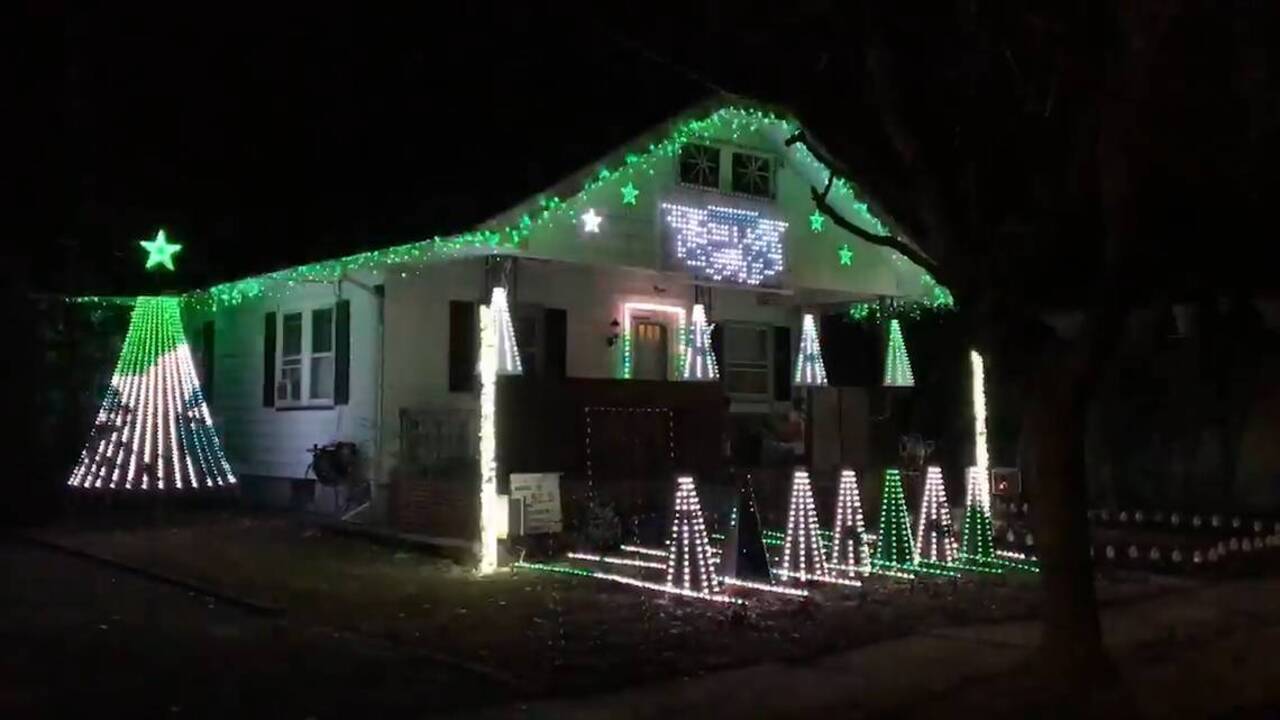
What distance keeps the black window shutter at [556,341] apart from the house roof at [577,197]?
9.72 ft

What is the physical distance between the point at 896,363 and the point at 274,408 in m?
10.2

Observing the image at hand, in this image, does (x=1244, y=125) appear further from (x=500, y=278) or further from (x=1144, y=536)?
(x=500, y=278)

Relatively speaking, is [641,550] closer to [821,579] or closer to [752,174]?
[821,579]

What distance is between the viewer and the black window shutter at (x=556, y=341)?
1781 centimetres

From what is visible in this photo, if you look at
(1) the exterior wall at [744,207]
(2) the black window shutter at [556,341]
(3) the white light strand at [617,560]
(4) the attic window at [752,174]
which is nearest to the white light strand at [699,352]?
(1) the exterior wall at [744,207]

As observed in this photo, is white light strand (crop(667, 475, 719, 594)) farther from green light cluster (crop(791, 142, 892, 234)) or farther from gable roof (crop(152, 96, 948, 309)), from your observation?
green light cluster (crop(791, 142, 892, 234))

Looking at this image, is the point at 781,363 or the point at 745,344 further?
the point at 781,363

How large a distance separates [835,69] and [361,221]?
28.3 feet

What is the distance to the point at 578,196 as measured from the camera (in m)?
14.0

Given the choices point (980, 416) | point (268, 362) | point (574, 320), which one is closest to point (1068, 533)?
point (980, 416)

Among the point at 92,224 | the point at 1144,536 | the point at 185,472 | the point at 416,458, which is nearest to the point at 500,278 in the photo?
the point at 416,458

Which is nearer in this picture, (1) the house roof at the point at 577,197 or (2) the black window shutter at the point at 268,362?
(1) the house roof at the point at 577,197

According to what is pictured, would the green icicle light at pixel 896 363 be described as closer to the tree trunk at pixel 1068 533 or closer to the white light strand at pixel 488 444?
the white light strand at pixel 488 444

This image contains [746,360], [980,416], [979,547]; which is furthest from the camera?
[746,360]
